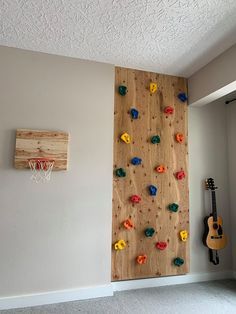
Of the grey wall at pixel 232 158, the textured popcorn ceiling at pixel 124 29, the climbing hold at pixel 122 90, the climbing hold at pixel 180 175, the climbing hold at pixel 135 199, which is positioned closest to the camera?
the textured popcorn ceiling at pixel 124 29

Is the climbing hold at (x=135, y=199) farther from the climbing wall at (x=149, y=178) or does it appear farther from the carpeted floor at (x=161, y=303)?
Answer: the carpeted floor at (x=161, y=303)

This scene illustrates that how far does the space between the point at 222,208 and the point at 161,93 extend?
1.70 meters

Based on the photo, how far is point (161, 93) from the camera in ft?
10.2

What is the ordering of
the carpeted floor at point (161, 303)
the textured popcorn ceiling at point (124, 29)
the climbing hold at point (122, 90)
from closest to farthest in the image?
the textured popcorn ceiling at point (124, 29) → the carpeted floor at point (161, 303) → the climbing hold at point (122, 90)

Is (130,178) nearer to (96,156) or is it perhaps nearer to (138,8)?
(96,156)

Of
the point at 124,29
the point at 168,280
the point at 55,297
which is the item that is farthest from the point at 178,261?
the point at 124,29

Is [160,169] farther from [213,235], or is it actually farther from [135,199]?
[213,235]

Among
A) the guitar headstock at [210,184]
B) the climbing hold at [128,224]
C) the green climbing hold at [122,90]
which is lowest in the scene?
the climbing hold at [128,224]

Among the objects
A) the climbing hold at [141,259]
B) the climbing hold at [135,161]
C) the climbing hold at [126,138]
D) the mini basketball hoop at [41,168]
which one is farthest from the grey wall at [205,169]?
the mini basketball hoop at [41,168]

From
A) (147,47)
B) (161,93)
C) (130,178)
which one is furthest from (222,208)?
(147,47)

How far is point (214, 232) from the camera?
3.03 m

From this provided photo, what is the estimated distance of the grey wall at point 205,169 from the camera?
305cm

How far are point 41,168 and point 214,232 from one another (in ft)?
7.28

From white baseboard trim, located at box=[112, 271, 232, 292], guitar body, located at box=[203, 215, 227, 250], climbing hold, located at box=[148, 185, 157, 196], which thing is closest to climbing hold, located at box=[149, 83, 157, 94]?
climbing hold, located at box=[148, 185, 157, 196]
